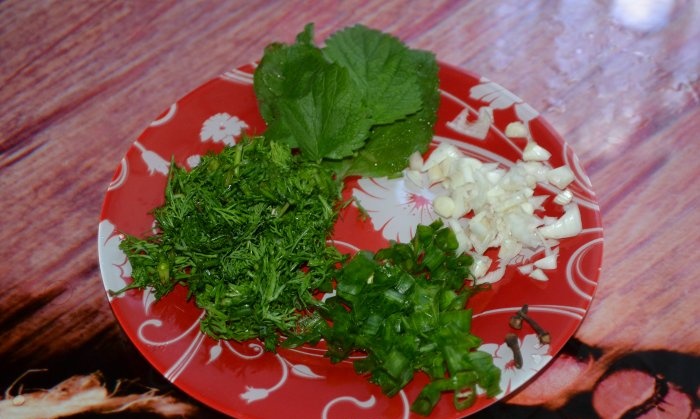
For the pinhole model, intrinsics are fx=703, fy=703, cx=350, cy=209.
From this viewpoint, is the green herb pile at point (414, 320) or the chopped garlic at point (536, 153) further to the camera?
the chopped garlic at point (536, 153)

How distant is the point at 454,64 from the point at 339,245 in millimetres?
718

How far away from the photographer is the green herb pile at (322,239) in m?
1.47

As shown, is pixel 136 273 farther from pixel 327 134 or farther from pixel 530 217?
pixel 530 217

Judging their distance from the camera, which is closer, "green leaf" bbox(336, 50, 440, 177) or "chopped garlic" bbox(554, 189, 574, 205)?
"chopped garlic" bbox(554, 189, 574, 205)

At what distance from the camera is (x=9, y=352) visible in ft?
5.49

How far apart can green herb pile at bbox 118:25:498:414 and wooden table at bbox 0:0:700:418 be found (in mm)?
247

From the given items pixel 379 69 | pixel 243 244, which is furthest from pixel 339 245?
pixel 379 69

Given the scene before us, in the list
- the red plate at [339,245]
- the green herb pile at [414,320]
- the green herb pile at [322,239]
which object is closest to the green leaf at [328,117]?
the green herb pile at [322,239]

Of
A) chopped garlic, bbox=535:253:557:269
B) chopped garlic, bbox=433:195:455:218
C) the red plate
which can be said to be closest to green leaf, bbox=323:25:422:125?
the red plate

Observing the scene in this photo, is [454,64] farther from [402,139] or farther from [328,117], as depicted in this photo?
[328,117]

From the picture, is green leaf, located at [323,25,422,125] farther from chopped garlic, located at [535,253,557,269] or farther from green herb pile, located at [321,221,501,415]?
chopped garlic, located at [535,253,557,269]

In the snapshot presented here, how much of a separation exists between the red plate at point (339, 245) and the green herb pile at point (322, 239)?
41 millimetres

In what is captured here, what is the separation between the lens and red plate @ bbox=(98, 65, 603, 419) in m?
Answer: 1.45

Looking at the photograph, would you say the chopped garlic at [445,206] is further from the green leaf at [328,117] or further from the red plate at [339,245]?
the green leaf at [328,117]
